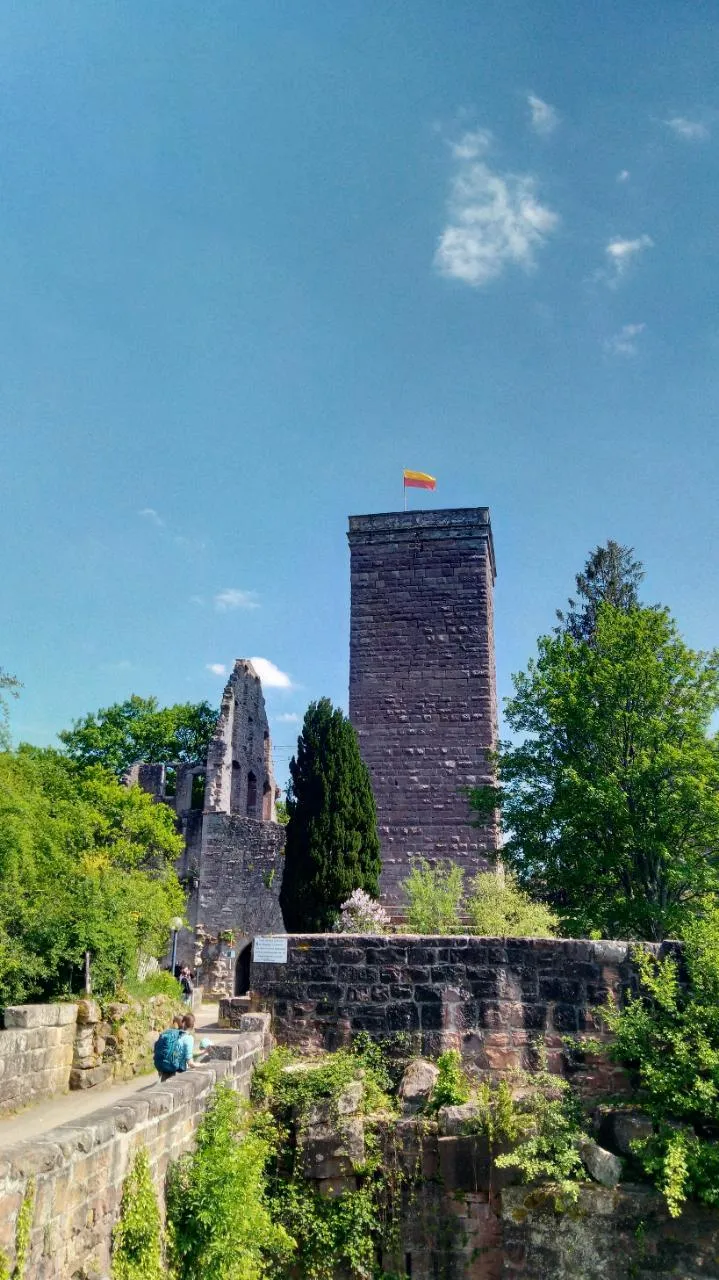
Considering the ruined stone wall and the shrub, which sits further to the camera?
the ruined stone wall

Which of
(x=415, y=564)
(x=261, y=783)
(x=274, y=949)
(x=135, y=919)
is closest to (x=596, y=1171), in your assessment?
(x=274, y=949)

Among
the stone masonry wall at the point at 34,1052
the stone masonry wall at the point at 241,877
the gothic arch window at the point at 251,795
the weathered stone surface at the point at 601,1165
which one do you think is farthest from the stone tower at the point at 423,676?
the gothic arch window at the point at 251,795

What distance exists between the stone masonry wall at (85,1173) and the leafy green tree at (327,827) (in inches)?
363

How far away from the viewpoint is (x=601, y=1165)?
6.36 m

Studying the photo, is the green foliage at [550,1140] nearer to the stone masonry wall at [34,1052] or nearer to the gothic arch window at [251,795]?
the stone masonry wall at [34,1052]

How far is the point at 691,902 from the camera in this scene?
41.5 ft

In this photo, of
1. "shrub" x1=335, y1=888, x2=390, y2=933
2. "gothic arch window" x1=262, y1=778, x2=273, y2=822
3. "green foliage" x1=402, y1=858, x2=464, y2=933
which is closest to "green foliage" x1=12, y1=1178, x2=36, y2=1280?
"green foliage" x1=402, y1=858, x2=464, y2=933

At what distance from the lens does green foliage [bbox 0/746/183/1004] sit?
10484 millimetres

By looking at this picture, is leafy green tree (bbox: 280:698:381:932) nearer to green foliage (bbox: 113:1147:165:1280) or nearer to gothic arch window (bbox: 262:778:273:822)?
green foliage (bbox: 113:1147:165:1280)

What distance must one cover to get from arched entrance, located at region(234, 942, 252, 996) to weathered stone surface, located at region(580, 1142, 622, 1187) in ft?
51.8

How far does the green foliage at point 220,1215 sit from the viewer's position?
563cm

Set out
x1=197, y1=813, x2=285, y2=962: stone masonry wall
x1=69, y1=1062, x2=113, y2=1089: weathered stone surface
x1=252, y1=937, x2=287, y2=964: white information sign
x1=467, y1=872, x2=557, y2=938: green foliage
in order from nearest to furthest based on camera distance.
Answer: x1=252, y1=937, x2=287, y2=964: white information sign
x1=69, y1=1062, x2=113, y2=1089: weathered stone surface
x1=467, y1=872, x2=557, y2=938: green foliage
x1=197, y1=813, x2=285, y2=962: stone masonry wall

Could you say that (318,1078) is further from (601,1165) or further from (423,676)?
(423,676)

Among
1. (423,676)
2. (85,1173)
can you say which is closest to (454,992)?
(85,1173)
